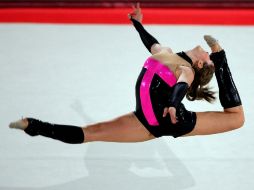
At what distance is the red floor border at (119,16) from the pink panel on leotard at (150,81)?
2.65m

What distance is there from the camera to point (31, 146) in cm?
334

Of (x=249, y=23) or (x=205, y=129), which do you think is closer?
(x=205, y=129)

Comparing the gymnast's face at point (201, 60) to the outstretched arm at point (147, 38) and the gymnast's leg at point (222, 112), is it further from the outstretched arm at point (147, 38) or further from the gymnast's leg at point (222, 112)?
the outstretched arm at point (147, 38)

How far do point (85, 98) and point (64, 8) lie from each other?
2.13m

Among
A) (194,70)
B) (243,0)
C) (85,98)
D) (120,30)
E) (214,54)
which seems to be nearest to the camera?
(194,70)

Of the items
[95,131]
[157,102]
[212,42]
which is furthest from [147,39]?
[95,131]

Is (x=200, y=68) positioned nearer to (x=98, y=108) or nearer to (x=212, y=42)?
(x=212, y=42)

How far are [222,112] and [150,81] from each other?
0.49m

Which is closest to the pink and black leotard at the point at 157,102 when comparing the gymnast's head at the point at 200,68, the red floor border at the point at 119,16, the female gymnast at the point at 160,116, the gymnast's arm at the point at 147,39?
the female gymnast at the point at 160,116

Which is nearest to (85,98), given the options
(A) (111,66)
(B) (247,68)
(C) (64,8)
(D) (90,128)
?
(A) (111,66)

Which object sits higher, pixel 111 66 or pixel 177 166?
pixel 111 66

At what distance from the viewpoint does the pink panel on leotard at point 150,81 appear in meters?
2.83

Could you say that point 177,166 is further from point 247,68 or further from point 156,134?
point 247,68

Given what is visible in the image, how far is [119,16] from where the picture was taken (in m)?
5.60
